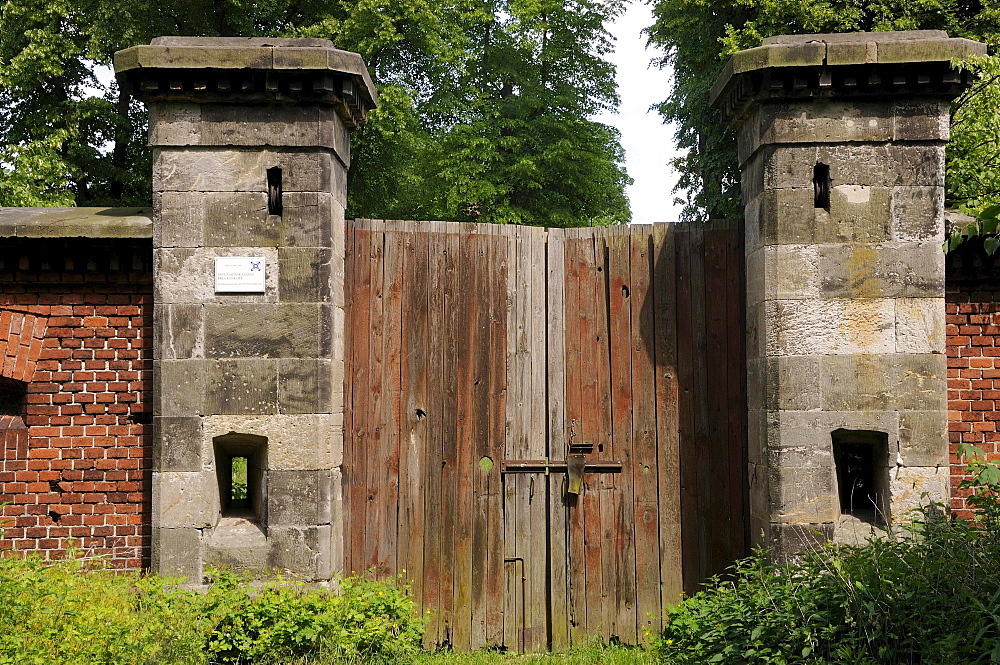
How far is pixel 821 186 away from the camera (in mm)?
4980

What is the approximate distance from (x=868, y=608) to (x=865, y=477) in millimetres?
1422

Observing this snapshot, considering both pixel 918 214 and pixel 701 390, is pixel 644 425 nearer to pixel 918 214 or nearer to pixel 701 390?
pixel 701 390

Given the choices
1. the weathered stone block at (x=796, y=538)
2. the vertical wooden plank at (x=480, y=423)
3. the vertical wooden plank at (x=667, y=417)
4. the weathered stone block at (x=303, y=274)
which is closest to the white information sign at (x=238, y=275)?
the weathered stone block at (x=303, y=274)

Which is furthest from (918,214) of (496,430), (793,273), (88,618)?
(88,618)

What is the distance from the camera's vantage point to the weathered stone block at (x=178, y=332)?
15.9ft

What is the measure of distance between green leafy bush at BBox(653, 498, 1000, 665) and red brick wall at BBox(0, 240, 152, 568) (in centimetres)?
340

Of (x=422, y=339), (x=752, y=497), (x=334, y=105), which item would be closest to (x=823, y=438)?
(x=752, y=497)

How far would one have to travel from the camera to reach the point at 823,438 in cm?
479

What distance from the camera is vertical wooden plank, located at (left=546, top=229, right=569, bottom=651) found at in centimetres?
533

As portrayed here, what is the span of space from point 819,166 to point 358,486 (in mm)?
3461

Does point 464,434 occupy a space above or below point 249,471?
above

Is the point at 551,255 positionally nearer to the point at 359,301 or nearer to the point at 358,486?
the point at 359,301

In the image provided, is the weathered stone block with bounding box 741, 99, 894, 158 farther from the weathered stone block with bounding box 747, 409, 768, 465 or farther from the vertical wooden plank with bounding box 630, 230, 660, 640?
the weathered stone block with bounding box 747, 409, 768, 465

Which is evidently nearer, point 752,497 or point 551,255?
point 752,497
